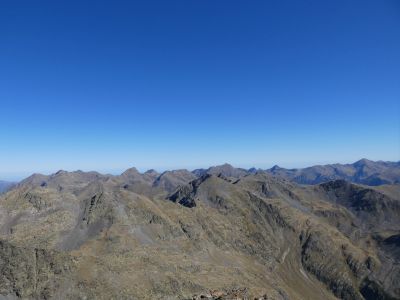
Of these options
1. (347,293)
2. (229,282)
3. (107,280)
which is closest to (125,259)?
(107,280)

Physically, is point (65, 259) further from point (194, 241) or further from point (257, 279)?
point (257, 279)

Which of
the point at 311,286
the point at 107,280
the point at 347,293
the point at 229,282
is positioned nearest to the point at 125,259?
the point at 107,280

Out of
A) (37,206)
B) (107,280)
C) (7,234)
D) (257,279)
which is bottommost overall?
(257,279)

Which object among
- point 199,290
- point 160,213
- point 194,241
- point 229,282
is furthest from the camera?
point 160,213

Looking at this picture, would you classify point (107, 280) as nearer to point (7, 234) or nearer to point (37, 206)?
point (7, 234)

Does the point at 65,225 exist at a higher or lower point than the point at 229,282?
higher

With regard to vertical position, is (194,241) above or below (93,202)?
below

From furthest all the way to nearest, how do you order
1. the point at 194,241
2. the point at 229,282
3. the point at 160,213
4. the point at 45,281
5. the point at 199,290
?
the point at 160,213 < the point at 194,241 < the point at 229,282 < the point at 199,290 < the point at 45,281

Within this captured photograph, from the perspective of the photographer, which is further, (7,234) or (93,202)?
(93,202)

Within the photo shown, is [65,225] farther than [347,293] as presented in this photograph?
No
